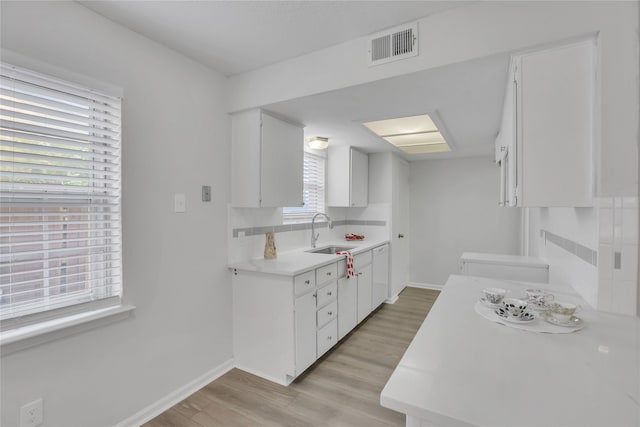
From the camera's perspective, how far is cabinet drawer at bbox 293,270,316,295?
2.26 metres

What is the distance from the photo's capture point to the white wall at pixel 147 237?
146cm

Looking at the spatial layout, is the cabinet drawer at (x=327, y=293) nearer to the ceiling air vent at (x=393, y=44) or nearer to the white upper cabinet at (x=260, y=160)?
the white upper cabinet at (x=260, y=160)

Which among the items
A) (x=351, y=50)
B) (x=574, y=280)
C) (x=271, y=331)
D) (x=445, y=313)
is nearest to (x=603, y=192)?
(x=574, y=280)

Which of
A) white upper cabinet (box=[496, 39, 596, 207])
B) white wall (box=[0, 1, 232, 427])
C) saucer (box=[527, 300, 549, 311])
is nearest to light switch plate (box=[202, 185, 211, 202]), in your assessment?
white wall (box=[0, 1, 232, 427])

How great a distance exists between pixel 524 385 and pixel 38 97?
2.31 metres

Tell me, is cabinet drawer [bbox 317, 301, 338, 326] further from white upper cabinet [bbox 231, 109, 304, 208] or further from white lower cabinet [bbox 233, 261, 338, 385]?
white upper cabinet [bbox 231, 109, 304, 208]

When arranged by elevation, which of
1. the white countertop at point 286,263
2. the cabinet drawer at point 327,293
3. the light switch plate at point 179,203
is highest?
the light switch plate at point 179,203

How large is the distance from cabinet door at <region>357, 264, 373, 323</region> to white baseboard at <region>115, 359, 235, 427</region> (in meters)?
1.49

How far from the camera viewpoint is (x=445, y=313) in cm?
141

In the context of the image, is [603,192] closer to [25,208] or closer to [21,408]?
[25,208]

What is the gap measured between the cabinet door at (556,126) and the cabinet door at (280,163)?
1.75 metres

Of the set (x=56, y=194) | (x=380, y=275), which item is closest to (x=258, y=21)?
(x=56, y=194)

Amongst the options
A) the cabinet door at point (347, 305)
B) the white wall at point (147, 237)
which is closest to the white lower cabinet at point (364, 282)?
the cabinet door at point (347, 305)

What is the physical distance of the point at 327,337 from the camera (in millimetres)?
2656
